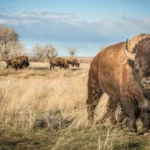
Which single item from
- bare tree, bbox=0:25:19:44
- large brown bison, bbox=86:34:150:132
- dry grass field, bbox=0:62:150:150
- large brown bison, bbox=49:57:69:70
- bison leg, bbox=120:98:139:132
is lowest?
large brown bison, bbox=49:57:69:70

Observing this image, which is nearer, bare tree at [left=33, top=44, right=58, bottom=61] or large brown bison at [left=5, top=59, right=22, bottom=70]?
large brown bison at [left=5, top=59, right=22, bottom=70]

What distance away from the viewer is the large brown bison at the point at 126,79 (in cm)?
641

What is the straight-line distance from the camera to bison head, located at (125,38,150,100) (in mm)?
6109

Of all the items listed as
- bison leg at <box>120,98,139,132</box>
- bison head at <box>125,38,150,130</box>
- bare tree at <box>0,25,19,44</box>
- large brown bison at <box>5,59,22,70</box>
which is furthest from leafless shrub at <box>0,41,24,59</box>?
bison head at <box>125,38,150,130</box>

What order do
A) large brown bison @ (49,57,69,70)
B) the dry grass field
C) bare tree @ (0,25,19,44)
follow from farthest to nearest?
bare tree @ (0,25,19,44), large brown bison @ (49,57,69,70), the dry grass field

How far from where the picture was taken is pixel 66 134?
6.73m

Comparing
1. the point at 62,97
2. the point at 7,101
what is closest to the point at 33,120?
the point at 7,101

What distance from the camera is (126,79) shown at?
7.23 metres

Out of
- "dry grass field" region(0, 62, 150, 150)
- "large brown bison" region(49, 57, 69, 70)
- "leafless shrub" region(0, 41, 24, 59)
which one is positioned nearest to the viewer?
"dry grass field" region(0, 62, 150, 150)

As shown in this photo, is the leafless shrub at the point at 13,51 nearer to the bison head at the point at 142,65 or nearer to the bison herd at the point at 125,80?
the bison herd at the point at 125,80

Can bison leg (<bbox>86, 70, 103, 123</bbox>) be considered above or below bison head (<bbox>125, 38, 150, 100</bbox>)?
below

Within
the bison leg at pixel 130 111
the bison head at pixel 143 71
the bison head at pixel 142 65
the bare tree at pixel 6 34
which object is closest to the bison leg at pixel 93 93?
the bison leg at pixel 130 111

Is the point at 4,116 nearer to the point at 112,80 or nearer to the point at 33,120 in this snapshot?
the point at 33,120

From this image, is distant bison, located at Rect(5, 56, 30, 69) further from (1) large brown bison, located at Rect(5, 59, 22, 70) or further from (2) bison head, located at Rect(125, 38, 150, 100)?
(2) bison head, located at Rect(125, 38, 150, 100)
